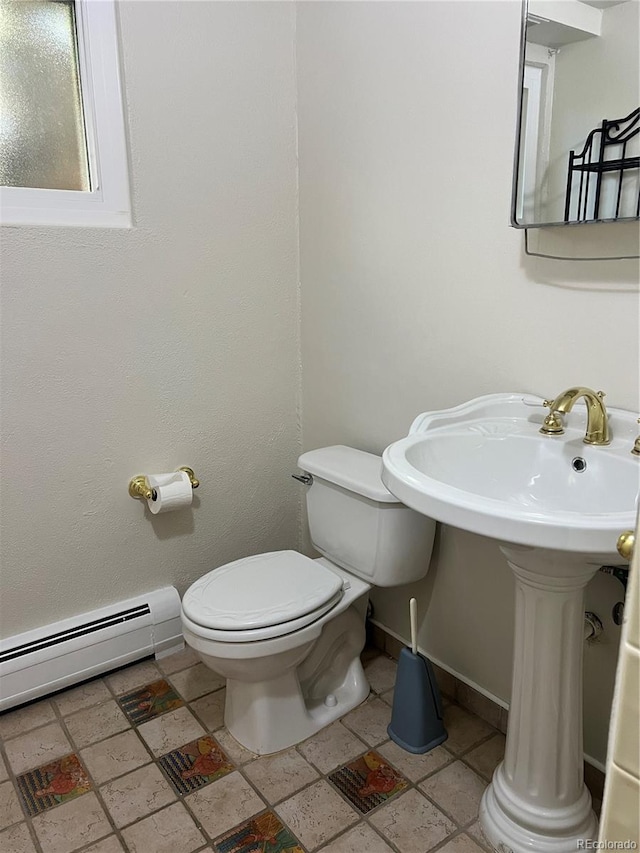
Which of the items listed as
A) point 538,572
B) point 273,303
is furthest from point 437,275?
point 538,572

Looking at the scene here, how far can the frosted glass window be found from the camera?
1.67 metres

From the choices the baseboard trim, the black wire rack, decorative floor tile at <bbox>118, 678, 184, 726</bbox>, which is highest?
the black wire rack

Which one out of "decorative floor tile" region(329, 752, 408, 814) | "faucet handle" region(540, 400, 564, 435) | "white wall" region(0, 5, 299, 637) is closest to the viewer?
"faucet handle" region(540, 400, 564, 435)

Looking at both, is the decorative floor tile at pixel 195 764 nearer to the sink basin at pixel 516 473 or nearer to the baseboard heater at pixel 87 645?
the baseboard heater at pixel 87 645

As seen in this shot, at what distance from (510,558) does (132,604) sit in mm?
1249

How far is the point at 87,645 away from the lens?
1.94 metres

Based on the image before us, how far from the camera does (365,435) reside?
2.02m

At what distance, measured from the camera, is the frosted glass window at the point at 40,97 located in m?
1.67

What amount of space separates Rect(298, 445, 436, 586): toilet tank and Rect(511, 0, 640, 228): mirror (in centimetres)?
74

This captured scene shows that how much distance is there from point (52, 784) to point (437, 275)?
5.14 feet

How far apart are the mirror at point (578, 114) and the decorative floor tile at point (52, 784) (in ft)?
5.42

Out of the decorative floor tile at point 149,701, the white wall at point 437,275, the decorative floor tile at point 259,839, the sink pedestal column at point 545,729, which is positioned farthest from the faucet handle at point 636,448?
the decorative floor tile at point 149,701

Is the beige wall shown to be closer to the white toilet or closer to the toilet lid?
the white toilet

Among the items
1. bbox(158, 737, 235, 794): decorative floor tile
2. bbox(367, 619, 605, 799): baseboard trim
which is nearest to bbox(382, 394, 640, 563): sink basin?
bbox(367, 619, 605, 799): baseboard trim
